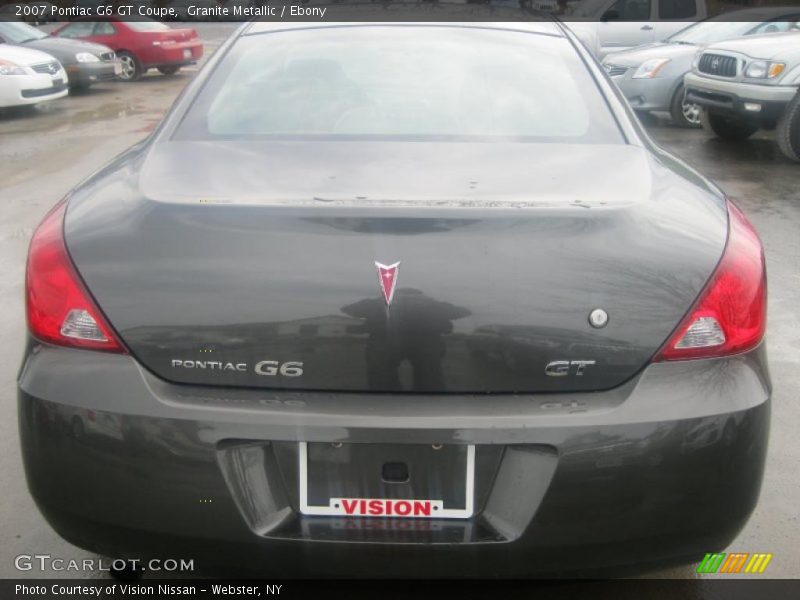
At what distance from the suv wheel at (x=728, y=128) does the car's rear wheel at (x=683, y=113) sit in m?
0.55

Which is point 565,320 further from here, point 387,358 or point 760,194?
point 760,194

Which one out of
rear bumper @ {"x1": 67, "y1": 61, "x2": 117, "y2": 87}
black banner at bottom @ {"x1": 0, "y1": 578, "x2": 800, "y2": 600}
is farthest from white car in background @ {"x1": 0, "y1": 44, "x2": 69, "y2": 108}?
black banner at bottom @ {"x1": 0, "y1": 578, "x2": 800, "y2": 600}

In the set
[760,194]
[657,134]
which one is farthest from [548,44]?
[657,134]

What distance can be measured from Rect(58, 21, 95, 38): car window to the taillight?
60.3 feet

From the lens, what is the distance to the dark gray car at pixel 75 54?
16.0 m

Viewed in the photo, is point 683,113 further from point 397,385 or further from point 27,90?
point 397,385

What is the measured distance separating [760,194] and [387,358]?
6881 mm

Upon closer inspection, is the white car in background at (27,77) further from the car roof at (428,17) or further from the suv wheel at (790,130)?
the car roof at (428,17)

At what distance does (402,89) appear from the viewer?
2.85 metres

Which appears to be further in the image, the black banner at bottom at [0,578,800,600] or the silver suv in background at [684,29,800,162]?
the silver suv in background at [684,29,800,162]

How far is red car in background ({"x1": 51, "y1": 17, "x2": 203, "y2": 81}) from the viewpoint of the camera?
18.7m

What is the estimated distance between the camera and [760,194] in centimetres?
796

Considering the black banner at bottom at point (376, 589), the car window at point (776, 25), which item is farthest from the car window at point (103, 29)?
the black banner at bottom at point (376, 589)

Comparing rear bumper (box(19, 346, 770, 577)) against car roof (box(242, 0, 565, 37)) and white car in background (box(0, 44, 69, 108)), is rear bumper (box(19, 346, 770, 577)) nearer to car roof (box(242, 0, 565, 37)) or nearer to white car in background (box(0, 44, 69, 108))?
car roof (box(242, 0, 565, 37))
